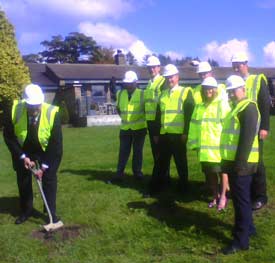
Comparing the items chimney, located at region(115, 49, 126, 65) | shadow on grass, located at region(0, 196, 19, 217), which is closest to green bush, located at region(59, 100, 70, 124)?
chimney, located at region(115, 49, 126, 65)

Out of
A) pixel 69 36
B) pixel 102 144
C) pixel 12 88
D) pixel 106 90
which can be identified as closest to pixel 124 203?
pixel 102 144

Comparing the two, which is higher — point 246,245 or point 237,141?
point 237,141

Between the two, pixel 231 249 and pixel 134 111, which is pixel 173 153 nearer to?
pixel 134 111

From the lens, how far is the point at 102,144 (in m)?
15.7

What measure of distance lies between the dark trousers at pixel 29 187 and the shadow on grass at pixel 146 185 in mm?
1756

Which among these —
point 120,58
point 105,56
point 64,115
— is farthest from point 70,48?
point 64,115

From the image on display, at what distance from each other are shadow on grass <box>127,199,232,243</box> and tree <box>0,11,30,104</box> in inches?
669

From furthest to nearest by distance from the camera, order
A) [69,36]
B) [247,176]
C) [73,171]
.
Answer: [69,36] → [73,171] → [247,176]

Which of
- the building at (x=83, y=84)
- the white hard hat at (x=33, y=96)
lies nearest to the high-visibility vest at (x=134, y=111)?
the white hard hat at (x=33, y=96)

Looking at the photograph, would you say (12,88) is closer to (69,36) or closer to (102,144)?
(102,144)

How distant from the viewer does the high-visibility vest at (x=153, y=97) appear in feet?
25.4

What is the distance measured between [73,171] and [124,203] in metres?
3.34

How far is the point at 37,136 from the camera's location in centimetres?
628

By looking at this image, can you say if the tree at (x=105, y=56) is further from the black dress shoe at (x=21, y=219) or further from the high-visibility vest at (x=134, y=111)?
the black dress shoe at (x=21, y=219)
